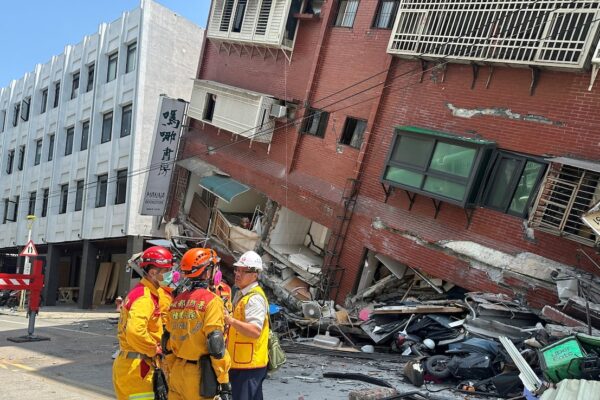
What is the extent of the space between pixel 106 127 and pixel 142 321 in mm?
21404

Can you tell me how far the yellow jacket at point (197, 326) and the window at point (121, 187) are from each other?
62.8 feet

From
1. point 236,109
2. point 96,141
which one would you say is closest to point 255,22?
point 236,109

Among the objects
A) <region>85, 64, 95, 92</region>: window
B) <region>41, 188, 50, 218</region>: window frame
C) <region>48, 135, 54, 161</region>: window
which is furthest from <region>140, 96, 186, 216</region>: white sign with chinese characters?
<region>48, 135, 54, 161</region>: window

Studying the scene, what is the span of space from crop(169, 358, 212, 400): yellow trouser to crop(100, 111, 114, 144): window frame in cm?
2108

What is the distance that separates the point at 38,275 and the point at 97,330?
3.42 m

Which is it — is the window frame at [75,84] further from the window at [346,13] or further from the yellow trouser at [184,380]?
the yellow trouser at [184,380]

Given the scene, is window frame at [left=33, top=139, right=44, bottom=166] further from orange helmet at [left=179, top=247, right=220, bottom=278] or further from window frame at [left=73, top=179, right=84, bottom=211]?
orange helmet at [left=179, top=247, right=220, bottom=278]

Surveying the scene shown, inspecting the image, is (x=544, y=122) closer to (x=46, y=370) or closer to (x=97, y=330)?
(x=46, y=370)

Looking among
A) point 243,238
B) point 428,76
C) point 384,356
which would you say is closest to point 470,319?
point 384,356

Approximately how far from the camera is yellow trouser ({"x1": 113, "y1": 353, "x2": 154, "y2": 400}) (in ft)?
16.1

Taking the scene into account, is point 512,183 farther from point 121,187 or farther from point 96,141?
point 96,141

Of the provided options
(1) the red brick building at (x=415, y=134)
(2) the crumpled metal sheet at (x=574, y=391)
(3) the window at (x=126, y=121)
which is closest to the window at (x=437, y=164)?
(1) the red brick building at (x=415, y=134)

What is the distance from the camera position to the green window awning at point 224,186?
604 inches

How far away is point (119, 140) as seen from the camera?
23.2 meters
